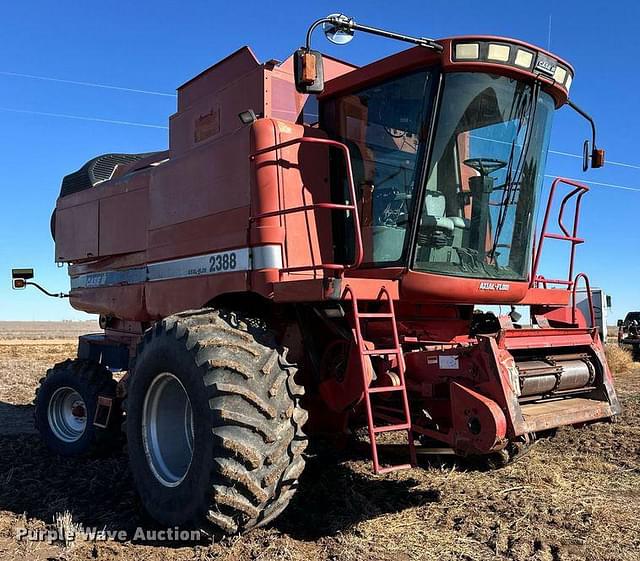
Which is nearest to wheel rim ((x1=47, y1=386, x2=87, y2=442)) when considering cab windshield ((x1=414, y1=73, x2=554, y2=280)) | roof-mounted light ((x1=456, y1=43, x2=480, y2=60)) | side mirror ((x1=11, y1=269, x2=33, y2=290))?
side mirror ((x1=11, y1=269, x2=33, y2=290))

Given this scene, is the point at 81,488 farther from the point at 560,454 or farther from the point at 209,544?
the point at 560,454

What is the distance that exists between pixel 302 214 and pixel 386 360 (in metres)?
1.31

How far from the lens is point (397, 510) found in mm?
4492

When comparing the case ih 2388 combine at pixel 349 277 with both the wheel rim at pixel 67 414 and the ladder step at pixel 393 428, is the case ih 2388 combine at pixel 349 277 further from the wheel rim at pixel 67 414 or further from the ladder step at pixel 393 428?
the wheel rim at pixel 67 414

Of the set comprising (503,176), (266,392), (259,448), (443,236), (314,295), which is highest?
(503,176)

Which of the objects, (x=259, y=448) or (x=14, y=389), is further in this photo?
(x=14, y=389)

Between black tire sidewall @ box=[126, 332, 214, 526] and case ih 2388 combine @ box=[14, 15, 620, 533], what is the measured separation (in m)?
0.01

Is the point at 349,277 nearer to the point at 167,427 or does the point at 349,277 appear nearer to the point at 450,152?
the point at 450,152

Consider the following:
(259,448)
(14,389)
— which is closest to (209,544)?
(259,448)

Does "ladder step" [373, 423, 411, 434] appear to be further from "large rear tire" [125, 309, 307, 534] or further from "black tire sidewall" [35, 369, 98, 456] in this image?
"black tire sidewall" [35, 369, 98, 456]

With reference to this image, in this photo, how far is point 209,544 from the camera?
12.6 feet

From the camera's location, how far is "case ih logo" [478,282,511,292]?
483 cm

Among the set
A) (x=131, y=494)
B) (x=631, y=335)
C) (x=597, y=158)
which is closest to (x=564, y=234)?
(x=597, y=158)

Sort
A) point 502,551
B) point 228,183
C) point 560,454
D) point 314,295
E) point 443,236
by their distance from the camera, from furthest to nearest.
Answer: point 560,454, point 228,183, point 443,236, point 314,295, point 502,551
